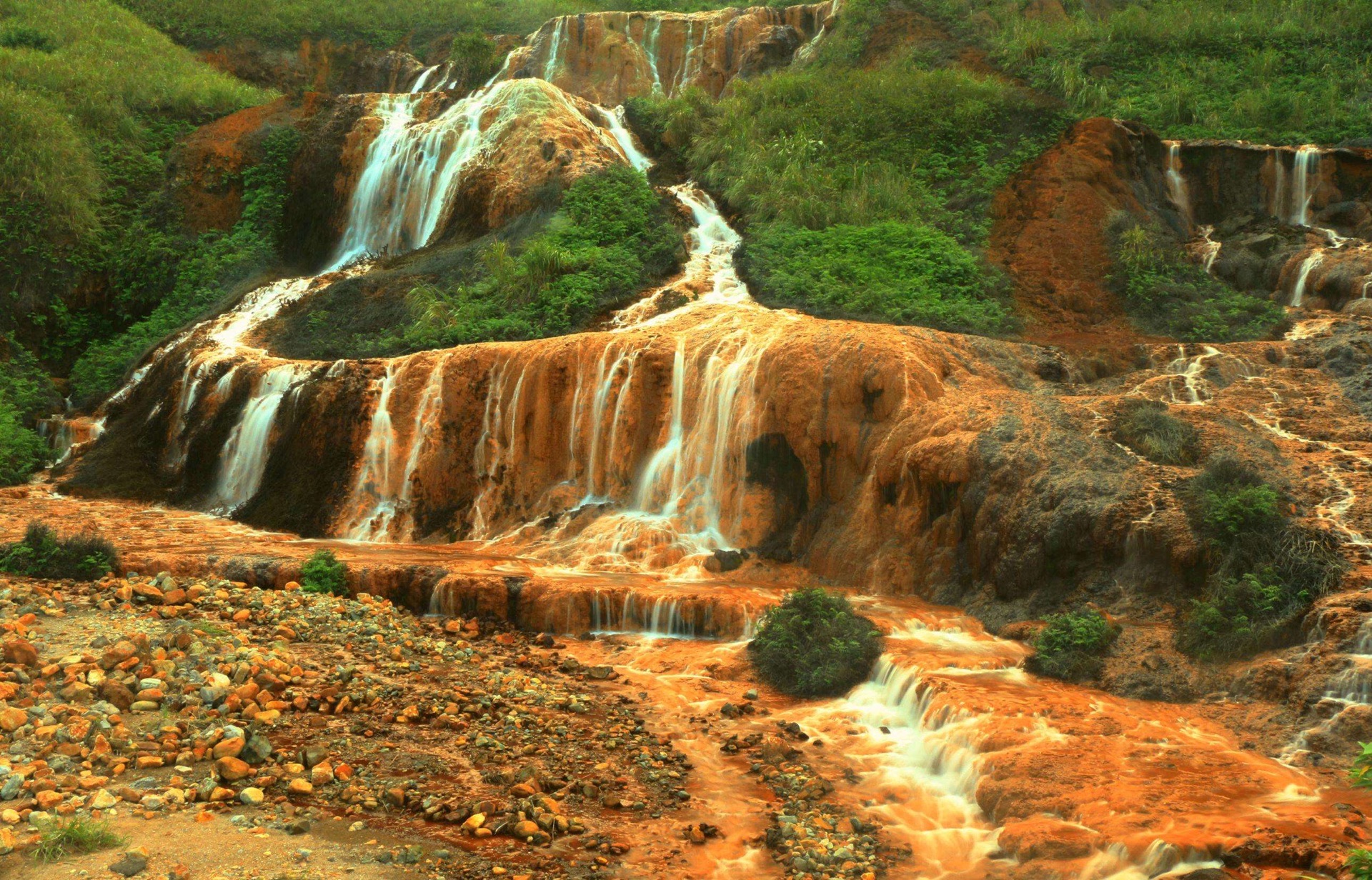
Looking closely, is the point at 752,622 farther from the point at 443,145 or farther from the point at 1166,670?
the point at 443,145

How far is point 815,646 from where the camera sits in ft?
36.1

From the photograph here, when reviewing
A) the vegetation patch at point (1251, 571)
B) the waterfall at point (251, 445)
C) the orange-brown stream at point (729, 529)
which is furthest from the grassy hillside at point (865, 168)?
the waterfall at point (251, 445)

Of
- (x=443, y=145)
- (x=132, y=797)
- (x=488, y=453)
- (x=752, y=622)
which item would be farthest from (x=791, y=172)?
(x=132, y=797)

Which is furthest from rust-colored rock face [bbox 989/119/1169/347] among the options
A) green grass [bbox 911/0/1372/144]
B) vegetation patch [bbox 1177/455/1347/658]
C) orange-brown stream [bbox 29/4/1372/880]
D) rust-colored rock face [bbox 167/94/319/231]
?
rust-colored rock face [bbox 167/94/319/231]

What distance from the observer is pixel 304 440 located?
17438 mm

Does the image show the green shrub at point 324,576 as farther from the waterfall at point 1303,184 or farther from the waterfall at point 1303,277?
the waterfall at point 1303,184

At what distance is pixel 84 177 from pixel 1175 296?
74.1ft

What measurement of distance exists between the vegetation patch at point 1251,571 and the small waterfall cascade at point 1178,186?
12.0 meters

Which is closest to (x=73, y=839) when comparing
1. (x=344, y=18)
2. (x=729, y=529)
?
(x=729, y=529)

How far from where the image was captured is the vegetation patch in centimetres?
1020

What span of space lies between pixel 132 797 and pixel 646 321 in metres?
12.4

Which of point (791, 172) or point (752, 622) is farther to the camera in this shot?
point (791, 172)

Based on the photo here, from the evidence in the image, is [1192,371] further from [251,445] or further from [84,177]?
[84,177]

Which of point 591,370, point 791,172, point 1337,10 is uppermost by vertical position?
point 1337,10
